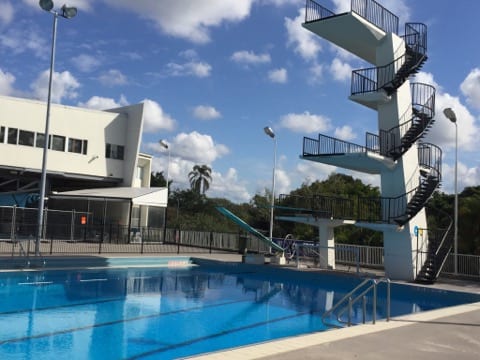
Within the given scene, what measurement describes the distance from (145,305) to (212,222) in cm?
3268

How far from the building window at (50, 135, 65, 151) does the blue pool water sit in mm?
15005

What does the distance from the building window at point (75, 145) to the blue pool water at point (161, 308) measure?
1523 centimetres

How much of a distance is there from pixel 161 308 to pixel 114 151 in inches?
921

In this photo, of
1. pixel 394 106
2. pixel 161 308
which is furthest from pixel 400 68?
pixel 161 308

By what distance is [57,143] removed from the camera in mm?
31938

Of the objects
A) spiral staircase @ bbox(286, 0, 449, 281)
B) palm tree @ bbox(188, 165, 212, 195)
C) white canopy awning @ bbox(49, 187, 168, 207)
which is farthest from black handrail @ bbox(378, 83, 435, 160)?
palm tree @ bbox(188, 165, 212, 195)

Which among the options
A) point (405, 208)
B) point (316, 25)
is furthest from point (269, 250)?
point (316, 25)

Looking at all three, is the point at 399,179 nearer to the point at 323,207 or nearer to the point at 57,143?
the point at 323,207

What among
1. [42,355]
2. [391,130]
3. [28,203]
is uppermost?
[391,130]

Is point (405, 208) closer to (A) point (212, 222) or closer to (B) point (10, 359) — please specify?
(B) point (10, 359)

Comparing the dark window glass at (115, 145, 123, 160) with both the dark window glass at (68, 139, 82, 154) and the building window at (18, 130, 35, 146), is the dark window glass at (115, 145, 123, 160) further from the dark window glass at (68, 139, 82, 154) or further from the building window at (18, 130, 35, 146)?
the building window at (18, 130, 35, 146)

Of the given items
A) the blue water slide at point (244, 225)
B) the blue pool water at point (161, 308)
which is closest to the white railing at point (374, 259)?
the blue water slide at point (244, 225)

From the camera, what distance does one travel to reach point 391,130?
1903 cm

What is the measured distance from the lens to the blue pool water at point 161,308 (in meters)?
9.39
